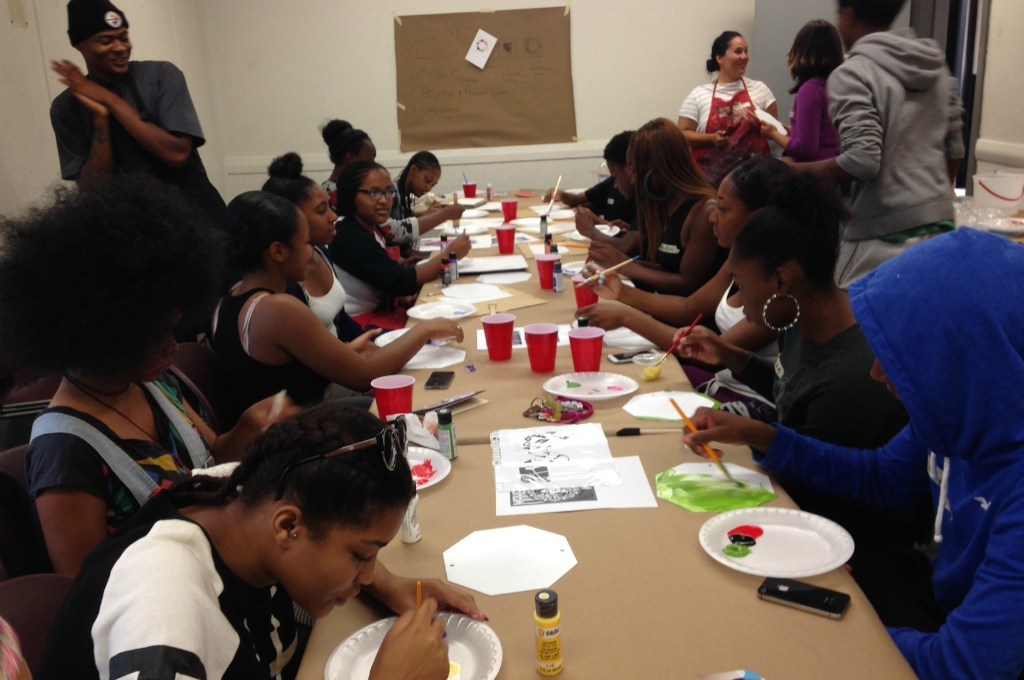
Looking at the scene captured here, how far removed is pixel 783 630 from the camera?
1.11 meters

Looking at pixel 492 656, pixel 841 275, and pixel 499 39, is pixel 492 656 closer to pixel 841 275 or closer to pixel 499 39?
pixel 841 275

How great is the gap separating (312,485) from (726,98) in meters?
5.24

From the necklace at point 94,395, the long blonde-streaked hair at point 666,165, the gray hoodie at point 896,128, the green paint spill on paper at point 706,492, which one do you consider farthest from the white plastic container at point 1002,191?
the necklace at point 94,395

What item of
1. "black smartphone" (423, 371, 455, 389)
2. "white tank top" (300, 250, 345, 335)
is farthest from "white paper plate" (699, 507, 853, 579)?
"white tank top" (300, 250, 345, 335)

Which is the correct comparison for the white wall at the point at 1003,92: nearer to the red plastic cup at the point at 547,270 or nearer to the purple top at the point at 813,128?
the purple top at the point at 813,128

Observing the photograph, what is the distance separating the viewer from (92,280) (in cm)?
148

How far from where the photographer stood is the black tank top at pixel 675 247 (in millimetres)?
3223

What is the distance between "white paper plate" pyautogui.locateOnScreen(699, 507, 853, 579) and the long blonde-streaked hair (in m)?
2.10

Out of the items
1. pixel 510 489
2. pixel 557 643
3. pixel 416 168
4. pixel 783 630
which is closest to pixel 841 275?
pixel 510 489

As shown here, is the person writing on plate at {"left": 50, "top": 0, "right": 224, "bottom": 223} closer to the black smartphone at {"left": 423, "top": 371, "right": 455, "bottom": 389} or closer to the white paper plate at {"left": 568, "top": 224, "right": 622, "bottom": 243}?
the black smartphone at {"left": 423, "top": 371, "right": 455, "bottom": 389}

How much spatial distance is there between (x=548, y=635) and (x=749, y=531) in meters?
0.49

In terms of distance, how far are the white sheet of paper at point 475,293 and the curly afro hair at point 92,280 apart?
165 centimetres

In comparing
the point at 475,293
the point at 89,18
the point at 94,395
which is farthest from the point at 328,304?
the point at 89,18

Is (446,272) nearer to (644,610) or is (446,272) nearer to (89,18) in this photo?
(89,18)
